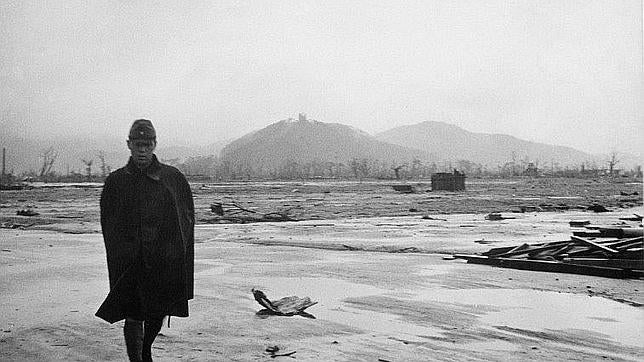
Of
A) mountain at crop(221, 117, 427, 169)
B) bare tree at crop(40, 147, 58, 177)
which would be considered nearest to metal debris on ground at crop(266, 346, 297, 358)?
mountain at crop(221, 117, 427, 169)

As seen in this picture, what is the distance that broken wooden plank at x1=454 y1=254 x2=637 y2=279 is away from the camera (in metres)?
5.62

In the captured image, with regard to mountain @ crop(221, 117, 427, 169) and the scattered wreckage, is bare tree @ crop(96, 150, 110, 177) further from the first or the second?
the scattered wreckage

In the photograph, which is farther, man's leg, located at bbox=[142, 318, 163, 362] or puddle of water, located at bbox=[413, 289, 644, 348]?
puddle of water, located at bbox=[413, 289, 644, 348]

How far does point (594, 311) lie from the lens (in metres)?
4.30

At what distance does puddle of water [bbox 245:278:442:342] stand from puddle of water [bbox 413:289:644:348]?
486 millimetres

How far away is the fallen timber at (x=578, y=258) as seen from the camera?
5719mm

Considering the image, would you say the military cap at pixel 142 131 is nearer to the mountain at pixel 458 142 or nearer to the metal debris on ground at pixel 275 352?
the metal debris on ground at pixel 275 352

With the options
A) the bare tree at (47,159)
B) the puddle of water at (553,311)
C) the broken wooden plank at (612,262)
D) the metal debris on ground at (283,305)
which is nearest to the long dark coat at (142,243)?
the metal debris on ground at (283,305)

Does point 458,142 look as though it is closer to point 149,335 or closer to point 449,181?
point 149,335

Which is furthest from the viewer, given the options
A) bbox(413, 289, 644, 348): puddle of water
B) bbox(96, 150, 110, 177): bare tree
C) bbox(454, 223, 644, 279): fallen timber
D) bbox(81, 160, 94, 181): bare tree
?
bbox(454, 223, 644, 279): fallen timber

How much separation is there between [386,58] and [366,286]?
1.77 meters

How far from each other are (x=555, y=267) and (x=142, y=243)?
4203 mm

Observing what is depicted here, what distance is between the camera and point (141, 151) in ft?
9.70

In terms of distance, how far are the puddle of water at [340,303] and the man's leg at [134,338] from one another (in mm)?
1251
